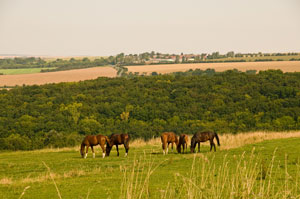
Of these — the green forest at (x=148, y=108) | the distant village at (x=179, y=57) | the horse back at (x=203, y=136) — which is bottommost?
the green forest at (x=148, y=108)

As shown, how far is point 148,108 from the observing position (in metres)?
77.3

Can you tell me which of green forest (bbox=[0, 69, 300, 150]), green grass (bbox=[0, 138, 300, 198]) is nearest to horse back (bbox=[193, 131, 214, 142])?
green grass (bbox=[0, 138, 300, 198])

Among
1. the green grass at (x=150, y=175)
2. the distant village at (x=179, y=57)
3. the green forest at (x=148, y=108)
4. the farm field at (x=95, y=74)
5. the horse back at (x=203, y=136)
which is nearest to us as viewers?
the green grass at (x=150, y=175)

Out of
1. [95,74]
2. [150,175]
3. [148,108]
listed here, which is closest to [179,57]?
[95,74]

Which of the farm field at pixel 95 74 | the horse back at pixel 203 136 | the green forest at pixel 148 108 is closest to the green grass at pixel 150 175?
the horse back at pixel 203 136

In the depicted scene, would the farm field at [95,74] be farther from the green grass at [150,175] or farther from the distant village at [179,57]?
the green grass at [150,175]

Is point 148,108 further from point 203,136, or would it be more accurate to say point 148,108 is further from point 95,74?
point 95,74

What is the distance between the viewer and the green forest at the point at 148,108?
62.4 metres

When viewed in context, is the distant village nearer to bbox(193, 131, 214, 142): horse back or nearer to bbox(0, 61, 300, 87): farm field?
bbox(0, 61, 300, 87): farm field

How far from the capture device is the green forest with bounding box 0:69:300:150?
6244cm

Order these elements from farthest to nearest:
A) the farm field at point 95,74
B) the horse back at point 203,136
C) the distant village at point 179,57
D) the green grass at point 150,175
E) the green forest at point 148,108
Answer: the distant village at point 179,57
the farm field at point 95,74
the green forest at point 148,108
the horse back at point 203,136
the green grass at point 150,175

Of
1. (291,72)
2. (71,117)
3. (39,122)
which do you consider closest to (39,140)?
(39,122)

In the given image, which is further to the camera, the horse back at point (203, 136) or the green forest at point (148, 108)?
the green forest at point (148, 108)

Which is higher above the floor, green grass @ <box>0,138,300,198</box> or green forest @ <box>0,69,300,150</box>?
green grass @ <box>0,138,300,198</box>
